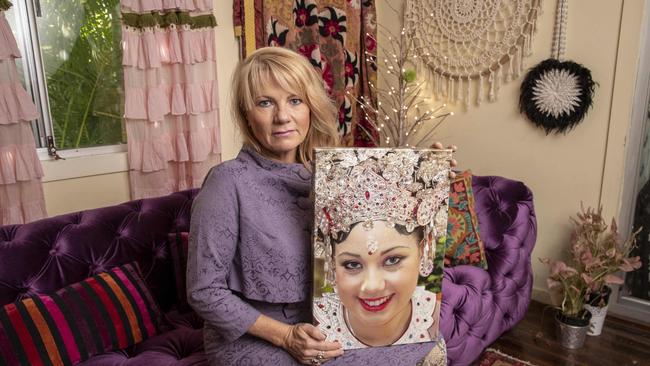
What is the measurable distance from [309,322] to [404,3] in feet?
8.48

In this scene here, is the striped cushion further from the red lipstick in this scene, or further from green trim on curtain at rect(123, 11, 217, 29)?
green trim on curtain at rect(123, 11, 217, 29)

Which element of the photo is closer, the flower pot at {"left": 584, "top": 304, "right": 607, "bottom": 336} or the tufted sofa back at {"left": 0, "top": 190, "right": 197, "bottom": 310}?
the tufted sofa back at {"left": 0, "top": 190, "right": 197, "bottom": 310}

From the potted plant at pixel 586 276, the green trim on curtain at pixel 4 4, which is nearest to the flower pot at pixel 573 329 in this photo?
the potted plant at pixel 586 276

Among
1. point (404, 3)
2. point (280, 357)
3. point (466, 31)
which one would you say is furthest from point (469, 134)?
point (280, 357)

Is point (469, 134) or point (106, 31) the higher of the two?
point (106, 31)

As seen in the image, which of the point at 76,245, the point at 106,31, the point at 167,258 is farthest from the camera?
the point at 106,31

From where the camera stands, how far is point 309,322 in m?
1.11

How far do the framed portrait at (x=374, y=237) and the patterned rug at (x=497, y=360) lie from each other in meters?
1.26

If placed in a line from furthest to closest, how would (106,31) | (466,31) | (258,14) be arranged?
(466,31) < (258,14) < (106,31)

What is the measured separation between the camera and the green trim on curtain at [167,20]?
2.04 meters

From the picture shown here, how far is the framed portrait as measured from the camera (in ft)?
3.22

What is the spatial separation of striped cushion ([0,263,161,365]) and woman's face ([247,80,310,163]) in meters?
0.76

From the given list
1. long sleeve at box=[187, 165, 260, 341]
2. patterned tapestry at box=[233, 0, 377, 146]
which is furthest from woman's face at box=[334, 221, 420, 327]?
patterned tapestry at box=[233, 0, 377, 146]

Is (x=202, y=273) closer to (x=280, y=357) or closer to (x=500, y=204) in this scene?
(x=280, y=357)
